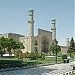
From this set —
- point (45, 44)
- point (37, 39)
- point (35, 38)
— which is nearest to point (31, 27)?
point (35, 38)

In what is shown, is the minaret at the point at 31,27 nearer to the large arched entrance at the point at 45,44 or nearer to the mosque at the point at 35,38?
the mosque at the point at 35,38

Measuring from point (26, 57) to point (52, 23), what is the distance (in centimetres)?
2497

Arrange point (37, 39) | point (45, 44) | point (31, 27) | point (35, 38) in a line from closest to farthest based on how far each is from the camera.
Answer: point (31, 27)
point (35, 38)
point (37, 39)
point (45, 44)

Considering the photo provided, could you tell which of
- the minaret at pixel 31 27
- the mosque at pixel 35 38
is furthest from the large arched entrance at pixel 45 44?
the minaret at pixel 31 27

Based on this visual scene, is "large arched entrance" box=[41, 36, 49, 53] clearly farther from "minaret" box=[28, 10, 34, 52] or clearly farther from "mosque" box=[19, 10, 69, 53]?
"minaret" box=[28, 10, 34, 52]

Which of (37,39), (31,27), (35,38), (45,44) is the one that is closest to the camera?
(31,27)

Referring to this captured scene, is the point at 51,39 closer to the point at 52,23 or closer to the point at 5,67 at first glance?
the point at 52,23

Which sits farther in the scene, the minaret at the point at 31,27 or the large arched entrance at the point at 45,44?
the large arched entrance at the point at 45,44

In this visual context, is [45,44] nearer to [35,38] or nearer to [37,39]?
[37,39]

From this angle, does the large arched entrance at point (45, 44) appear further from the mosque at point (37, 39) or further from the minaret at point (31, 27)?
the minaret at point (31, 27)

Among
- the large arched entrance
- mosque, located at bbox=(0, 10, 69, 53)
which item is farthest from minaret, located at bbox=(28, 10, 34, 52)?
the large arched entrance

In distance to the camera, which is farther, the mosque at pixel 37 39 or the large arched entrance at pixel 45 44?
the large arched entrance at pixel 45 44

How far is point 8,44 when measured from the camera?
4025 centimetres

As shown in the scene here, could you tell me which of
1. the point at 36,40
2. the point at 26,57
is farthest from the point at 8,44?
the point at 36,40
